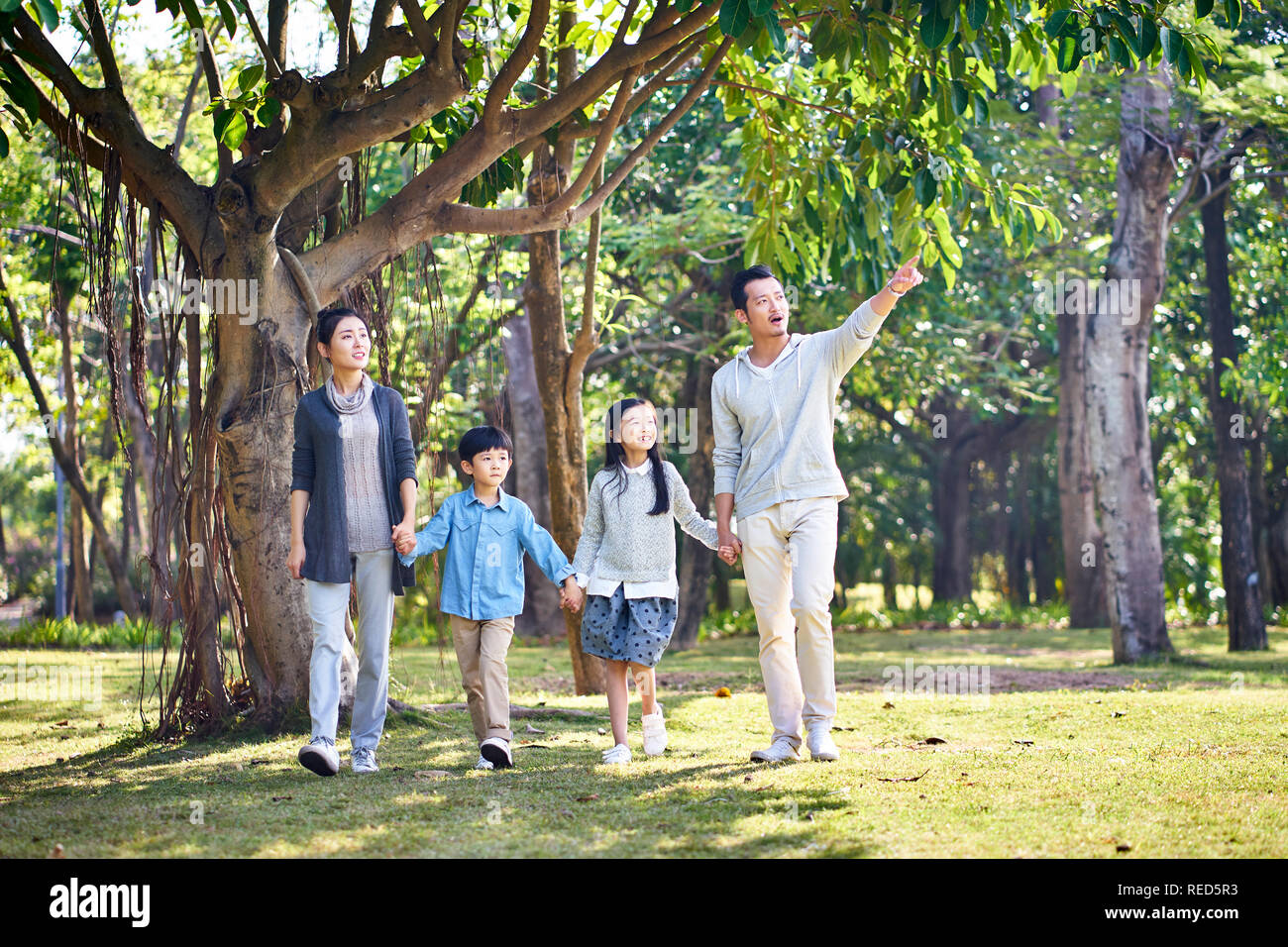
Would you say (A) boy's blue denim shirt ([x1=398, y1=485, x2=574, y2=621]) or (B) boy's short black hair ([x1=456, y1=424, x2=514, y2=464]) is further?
(B) boy's short black hair ([x1=456, y1=424, x2=514, y2=464])

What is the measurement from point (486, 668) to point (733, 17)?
9.43 ft

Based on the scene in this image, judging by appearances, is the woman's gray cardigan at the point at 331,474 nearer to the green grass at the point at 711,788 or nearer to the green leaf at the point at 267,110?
the green grass at the point at 711,788

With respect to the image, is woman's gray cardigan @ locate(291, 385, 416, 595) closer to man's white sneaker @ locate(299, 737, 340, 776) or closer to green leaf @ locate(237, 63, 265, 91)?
man's white sneaker @ locate(299, 737, 340, 776)

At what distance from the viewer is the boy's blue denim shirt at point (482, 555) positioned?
5.29 metres

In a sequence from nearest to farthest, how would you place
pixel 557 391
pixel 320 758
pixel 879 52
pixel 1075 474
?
pixel 320 758, pixel 879 52, pixel 557 391, pixel 1075 474

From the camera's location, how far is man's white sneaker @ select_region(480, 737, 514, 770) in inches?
202

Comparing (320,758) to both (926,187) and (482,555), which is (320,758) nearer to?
(482,555)

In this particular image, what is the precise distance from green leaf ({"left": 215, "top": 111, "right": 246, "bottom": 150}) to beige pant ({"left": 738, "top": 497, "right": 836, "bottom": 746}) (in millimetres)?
3329

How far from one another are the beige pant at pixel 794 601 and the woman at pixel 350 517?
1.47 m

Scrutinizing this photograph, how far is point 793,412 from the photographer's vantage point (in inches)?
203

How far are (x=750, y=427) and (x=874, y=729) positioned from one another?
2.00 metres

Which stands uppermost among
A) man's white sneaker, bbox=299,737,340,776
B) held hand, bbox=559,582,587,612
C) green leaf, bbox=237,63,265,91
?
green leaf, bbox=237,63,265,91

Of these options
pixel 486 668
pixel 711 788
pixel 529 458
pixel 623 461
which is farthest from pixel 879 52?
pixel 529 458

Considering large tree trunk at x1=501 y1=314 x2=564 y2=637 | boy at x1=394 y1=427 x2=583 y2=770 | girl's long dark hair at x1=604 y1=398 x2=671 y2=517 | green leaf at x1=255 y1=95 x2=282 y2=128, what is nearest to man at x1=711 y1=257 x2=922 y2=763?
girl's long dark hair at x1=604 y1=398 x2=671 y2=517
